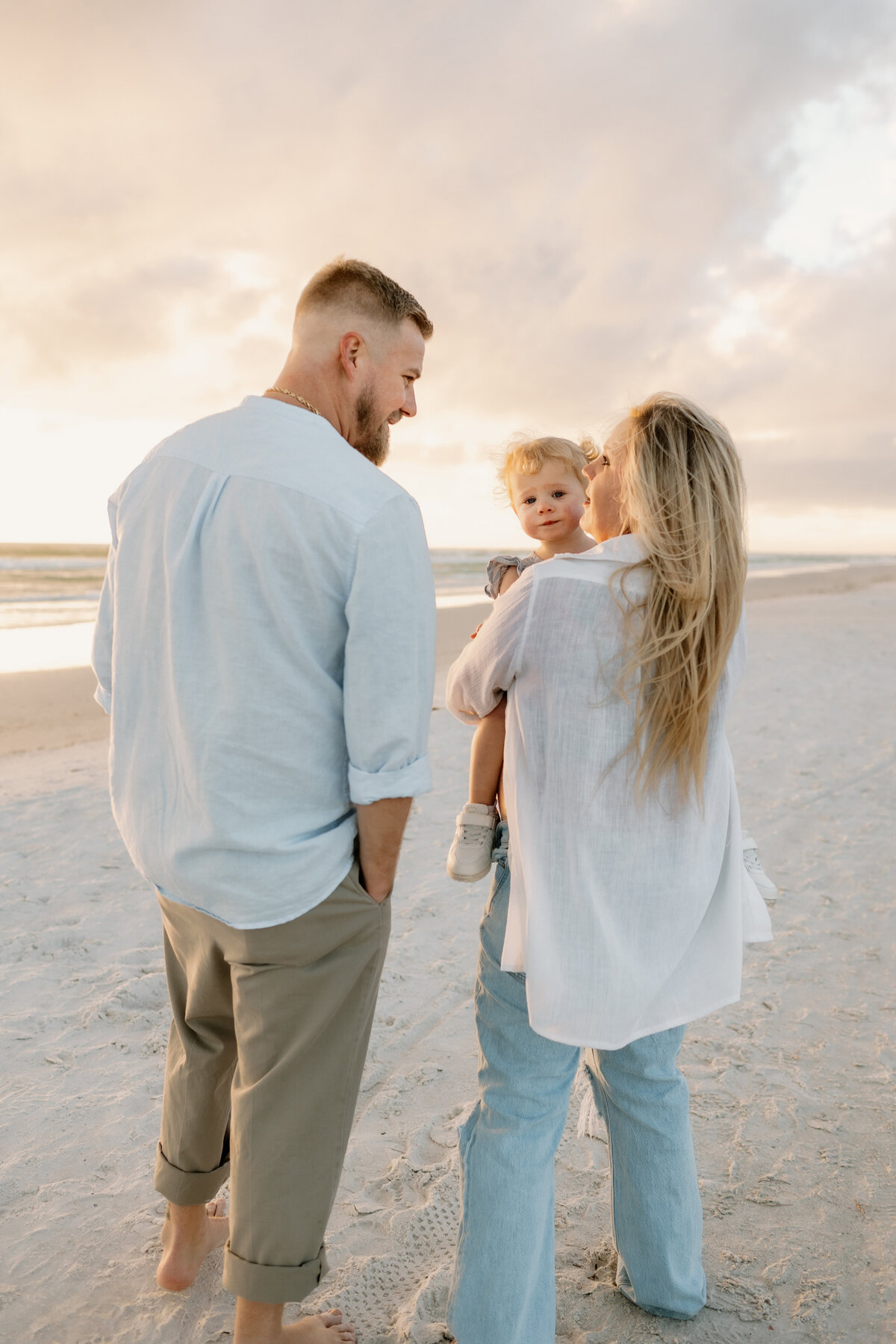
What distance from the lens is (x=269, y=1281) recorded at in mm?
1644

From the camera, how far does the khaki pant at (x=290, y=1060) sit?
1581mm

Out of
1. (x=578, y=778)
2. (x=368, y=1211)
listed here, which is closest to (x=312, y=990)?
(x=578, y=778)

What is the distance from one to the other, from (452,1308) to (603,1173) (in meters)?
0.79

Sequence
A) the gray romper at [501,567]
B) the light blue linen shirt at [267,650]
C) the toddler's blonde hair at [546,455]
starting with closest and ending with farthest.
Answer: the light blue linen shirt at [267,650] → the toddler's blonde hair at [546,455] → the gray romper at [501,567]

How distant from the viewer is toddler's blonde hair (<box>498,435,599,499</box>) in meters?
2.50

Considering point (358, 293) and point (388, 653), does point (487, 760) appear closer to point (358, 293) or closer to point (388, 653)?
point (388, 653)

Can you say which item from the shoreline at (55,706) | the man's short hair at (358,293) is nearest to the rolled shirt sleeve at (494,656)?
the man's short hair at (358,293)

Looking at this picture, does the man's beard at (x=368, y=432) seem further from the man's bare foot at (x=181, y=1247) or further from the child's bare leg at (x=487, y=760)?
the man's bare foot at (x=181, y=1247)

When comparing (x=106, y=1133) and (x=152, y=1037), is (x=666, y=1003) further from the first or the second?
(x=152, y=1037)

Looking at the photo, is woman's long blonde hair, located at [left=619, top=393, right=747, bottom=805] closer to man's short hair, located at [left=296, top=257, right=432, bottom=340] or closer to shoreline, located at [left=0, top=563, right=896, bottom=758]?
man's short hair, located at [left=296, top=257, right=432, bottom=340]

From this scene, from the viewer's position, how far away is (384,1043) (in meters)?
2.99

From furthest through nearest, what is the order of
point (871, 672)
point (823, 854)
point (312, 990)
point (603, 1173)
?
point (871, 672) → point (823, 854) → point (603, 1173) → point (312, 990)

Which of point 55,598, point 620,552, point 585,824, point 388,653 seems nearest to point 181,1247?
point 585,824

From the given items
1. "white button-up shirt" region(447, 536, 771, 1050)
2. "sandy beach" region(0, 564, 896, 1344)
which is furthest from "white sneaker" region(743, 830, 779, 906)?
"sandy beach" region(0, 564, 896, 1344)
